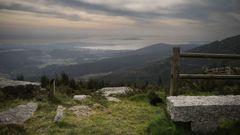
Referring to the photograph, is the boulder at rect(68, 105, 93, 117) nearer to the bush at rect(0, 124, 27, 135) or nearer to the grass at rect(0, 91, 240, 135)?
the grass at rect(0, 91, 240, 135)

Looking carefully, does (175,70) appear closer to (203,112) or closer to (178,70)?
(178,70)

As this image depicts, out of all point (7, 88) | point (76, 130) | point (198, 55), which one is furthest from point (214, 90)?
point (7, 88)

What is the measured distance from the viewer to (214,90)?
14.1 meters

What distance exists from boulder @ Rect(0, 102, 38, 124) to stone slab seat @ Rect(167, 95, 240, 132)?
5.28 m

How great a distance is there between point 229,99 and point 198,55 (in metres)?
1.78

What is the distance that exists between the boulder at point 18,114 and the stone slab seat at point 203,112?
17.3ft

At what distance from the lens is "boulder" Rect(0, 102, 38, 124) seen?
8773mm

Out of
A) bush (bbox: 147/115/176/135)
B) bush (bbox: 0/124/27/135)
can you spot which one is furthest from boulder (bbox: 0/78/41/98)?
bush (bbox: 147/115/176/135)

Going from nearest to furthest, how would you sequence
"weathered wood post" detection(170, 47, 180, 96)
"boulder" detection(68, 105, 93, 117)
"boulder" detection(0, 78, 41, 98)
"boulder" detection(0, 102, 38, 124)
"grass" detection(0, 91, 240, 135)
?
"grass" detection(0, 91, 240, 135)
"weathered wood post" detection(170, 47, 180, 96)
"boulder" detection(0, 102, 38, 124)
"boulder" detection(68, 105, 93, 117)
"boulder" detection(0, 78, 41, 98)

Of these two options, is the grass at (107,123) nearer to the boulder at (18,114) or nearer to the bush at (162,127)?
the bush at (162,127)

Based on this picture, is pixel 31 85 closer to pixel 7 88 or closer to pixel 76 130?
pixel 7 88

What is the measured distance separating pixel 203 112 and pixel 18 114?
6600mm

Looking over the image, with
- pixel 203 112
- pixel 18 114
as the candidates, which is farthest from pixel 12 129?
pixel 203 112

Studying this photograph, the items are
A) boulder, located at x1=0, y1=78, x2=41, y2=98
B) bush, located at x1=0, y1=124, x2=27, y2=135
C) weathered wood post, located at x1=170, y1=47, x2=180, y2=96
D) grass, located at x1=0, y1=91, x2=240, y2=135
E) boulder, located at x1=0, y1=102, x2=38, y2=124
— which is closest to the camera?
grass, located at x1=0, y1=91, x2=240, y2=135
